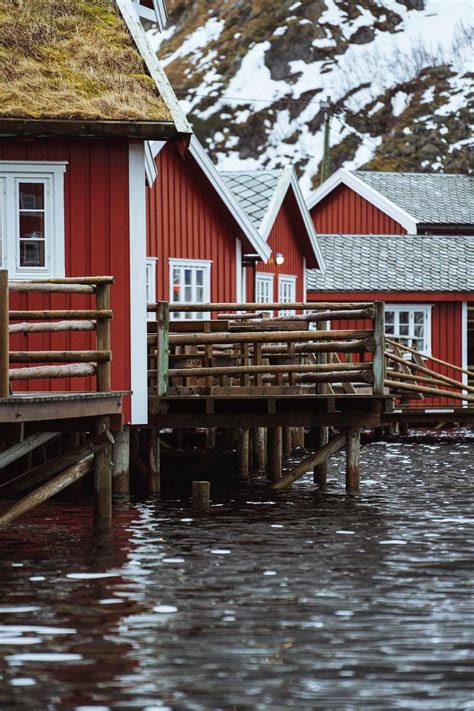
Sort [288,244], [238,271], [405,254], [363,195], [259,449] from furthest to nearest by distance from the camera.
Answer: [363,195] < [405,254] < [288,244] < [238,271] < [259,449]

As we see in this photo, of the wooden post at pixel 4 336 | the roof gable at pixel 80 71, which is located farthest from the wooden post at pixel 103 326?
the roof gable at pixel 80 71

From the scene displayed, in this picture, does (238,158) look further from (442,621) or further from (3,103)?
(442,621)

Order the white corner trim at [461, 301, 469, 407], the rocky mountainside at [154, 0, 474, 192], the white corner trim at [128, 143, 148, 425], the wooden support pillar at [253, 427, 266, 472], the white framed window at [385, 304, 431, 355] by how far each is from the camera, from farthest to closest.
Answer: the rocky mountainside at [154, 0, 474, 192] → the white corner trim at [461, 301, 469, 407] → the white framed window at [385, 304, 431, 355] → the wooden support pillar at [253, 427, 266, 472] → the white corner trim at [128, 143, 148, 425]

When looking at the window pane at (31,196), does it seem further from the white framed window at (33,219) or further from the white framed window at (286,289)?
the white framed window at (286,289)

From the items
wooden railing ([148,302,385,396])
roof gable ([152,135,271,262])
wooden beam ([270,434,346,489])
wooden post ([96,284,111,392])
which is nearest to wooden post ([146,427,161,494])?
wooden railing ([148,302,385,396])

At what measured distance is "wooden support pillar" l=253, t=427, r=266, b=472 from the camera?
78.2ft

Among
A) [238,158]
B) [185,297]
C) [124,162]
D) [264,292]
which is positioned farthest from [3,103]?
[238,158]

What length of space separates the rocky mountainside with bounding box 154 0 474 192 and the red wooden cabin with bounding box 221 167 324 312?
155ft

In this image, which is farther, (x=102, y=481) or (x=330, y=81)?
(x=330, y=81)

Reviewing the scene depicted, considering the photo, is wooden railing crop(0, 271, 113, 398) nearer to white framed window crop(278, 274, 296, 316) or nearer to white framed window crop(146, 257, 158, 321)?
white framed window crop(146, 257, 158, 321)

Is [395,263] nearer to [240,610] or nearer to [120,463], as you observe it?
[120,463]

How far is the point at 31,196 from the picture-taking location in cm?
1745

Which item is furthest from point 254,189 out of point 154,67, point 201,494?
point 201,494

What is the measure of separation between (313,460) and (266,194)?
1273 centimetres
